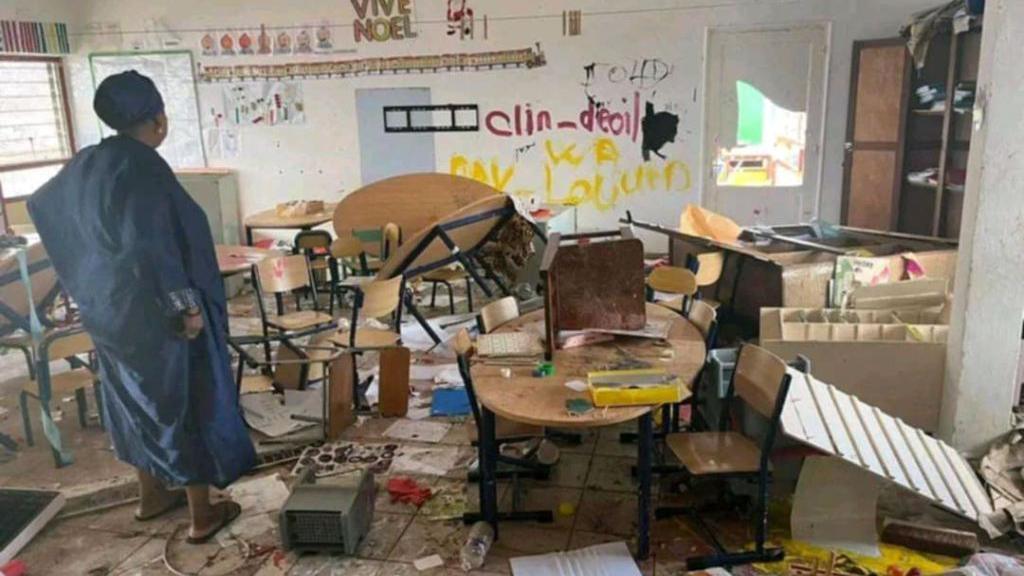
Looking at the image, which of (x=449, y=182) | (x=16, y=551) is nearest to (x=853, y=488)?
(x=16, y=551)

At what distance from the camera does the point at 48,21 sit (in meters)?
7.46

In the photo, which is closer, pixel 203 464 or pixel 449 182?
pixel 203 464

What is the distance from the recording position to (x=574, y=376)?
2691 millimetres

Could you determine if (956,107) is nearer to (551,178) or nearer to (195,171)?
(551,178)

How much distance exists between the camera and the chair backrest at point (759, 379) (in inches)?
101

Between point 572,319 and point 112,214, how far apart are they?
166cm

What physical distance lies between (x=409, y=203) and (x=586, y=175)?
81.6 inches

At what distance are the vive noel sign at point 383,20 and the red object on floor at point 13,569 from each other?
550 centimetres

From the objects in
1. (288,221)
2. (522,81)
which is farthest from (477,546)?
(522,81)

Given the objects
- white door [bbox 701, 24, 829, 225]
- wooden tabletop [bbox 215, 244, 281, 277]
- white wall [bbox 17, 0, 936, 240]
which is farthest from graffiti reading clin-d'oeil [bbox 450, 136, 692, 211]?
wooden tabletop [bbox 215, 244, 281, 277]

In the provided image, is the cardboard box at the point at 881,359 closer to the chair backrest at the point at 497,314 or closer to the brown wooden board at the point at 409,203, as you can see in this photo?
the chair backrest at the point at 497,314

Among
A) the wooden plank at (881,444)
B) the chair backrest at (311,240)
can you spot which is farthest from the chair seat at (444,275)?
the wooden plank at (881,444)

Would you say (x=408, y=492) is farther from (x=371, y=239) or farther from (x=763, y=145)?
(x=763, y=145)

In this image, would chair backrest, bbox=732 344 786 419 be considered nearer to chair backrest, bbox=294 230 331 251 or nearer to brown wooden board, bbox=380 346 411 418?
brown wooden board, bbox=380 346 411 418
